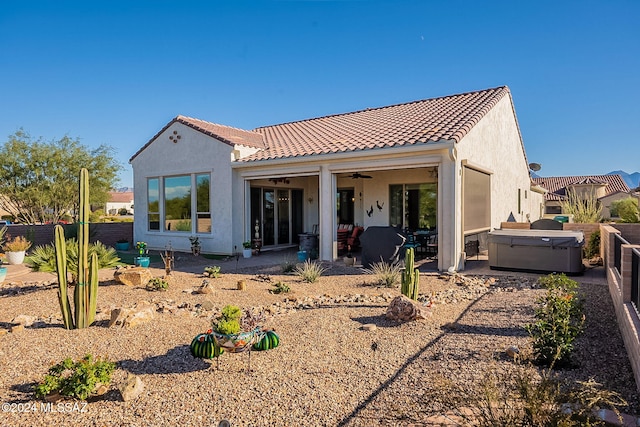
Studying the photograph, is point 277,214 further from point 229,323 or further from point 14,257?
point 229,323

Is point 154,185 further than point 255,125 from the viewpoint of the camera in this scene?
No

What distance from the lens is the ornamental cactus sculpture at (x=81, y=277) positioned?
5.46 meters

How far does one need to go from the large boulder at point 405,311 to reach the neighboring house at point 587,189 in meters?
39.0

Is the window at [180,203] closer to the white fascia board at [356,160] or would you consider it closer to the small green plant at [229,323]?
the white fascia board at [356,160]

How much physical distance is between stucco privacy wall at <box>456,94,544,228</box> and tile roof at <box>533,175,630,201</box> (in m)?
26.9

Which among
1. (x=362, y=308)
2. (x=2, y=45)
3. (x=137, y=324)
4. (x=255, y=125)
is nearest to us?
(x=137, y=324)

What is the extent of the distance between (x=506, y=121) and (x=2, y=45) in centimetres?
1884

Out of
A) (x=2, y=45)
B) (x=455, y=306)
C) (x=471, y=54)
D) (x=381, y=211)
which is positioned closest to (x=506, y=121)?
(x=471, y=54)

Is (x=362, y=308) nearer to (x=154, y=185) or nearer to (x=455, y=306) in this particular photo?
(x=455, y=306)

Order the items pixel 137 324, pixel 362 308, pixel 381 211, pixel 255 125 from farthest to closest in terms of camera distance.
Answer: pixel 255 125 → pixel 381 211 → pixel 362 308 → pixel 137 324

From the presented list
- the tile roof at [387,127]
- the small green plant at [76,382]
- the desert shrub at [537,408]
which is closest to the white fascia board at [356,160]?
the tile roof at [387,127]

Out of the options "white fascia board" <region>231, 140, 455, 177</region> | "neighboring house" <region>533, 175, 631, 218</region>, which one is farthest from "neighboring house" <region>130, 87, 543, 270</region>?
"neighboring house" <region>533, 175, 631, 218</region>

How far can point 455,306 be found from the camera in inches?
273

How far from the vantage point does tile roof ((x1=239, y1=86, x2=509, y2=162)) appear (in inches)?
436
